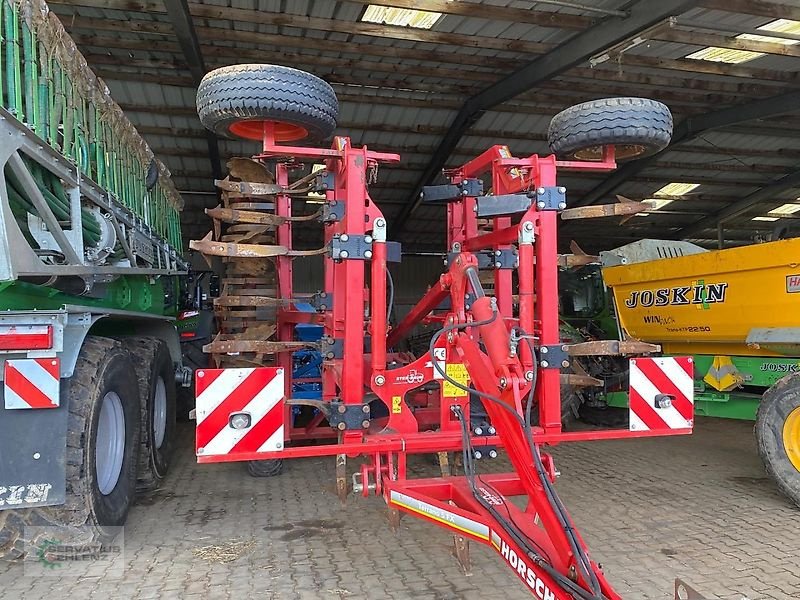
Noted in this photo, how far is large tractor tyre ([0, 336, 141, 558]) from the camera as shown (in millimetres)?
3230

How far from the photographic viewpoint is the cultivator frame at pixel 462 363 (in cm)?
276

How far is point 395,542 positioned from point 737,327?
11.8 ft

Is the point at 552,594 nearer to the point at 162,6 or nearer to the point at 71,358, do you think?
the point at 71,358

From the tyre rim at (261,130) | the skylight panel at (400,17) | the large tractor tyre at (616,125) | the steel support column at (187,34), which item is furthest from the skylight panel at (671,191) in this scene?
the tyre rim at (261,130)

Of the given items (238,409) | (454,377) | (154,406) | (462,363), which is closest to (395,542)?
(454,377)

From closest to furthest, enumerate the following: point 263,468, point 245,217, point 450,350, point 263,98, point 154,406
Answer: point 263,98, point 450,350, point 245,217, point 154,406, point 263,468

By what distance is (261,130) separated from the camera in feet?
12.1

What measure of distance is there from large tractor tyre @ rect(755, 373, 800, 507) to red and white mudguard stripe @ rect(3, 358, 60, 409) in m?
4.77

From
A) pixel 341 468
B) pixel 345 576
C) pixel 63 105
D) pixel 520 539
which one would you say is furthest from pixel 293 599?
pixel 63 105

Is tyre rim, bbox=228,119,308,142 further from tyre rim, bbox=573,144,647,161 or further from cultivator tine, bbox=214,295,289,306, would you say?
tyre rim, bbox=573,144,647,161

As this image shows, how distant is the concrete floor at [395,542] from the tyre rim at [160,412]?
1.22 ft

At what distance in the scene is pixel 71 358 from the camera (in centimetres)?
325

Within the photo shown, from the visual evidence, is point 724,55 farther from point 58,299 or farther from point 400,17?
point 58,299

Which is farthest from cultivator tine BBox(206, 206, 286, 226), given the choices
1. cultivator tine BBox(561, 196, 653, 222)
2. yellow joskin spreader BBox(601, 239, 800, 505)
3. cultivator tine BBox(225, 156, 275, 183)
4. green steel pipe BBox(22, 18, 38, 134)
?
yellow joskin spreader BBox(601, 239, 800, 505)
